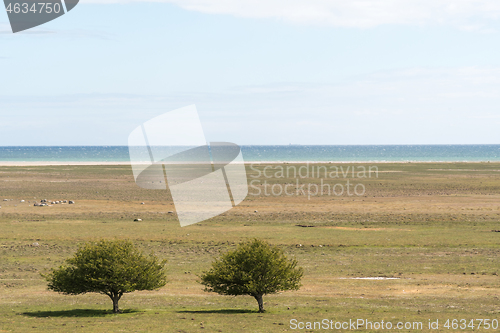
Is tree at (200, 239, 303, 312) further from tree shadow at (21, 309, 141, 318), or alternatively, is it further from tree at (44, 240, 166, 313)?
tree shadow at (21, 309, 141, 318)

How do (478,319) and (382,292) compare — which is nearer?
(478,319)

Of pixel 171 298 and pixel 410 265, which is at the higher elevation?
pixel 171 298

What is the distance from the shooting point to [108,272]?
18.9 meters

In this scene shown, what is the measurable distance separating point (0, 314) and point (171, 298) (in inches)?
269

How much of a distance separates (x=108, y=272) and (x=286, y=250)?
1626 cm

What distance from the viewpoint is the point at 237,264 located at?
19875mm

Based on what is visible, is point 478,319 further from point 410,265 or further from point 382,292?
Answer: point 410,265

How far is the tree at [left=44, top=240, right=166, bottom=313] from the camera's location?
62.0 feet

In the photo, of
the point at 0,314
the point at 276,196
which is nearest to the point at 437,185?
the point at 276,196

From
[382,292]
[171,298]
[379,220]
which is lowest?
[379,220]

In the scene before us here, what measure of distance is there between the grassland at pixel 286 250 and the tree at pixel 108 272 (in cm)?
107

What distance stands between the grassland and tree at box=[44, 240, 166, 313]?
41.9 inches

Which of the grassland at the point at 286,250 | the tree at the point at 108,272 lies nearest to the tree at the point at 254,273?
the grassland at the point at 286,250

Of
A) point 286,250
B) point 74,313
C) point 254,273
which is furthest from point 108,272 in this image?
point 286,250
